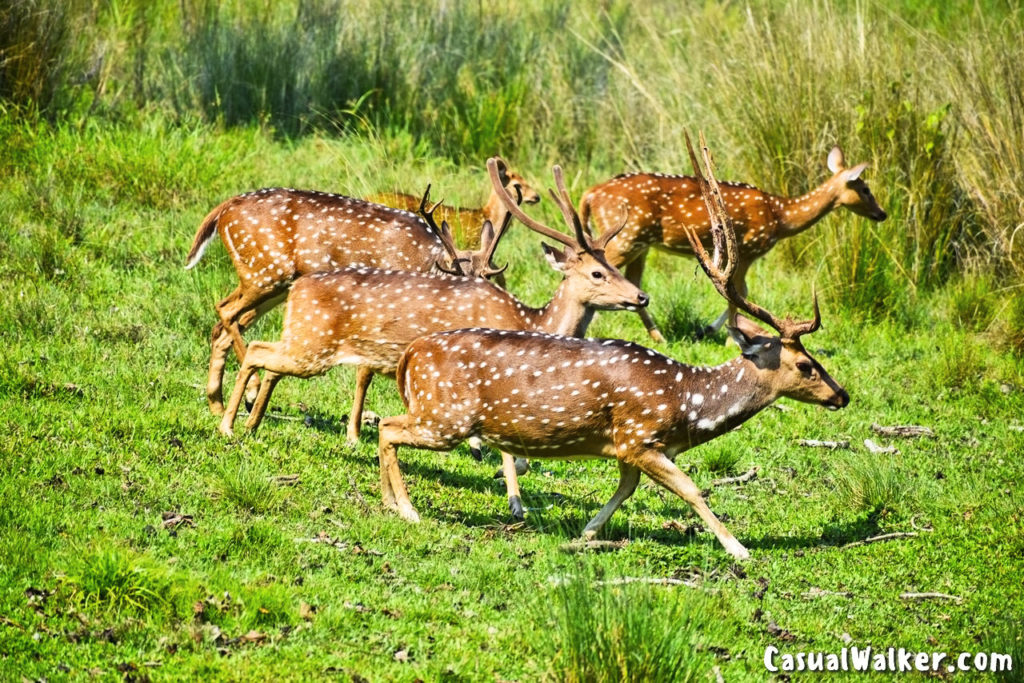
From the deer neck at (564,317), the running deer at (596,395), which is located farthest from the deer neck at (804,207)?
the running deer at (596,395)

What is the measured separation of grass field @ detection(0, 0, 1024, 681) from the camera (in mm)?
5742

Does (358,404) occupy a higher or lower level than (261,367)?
lower

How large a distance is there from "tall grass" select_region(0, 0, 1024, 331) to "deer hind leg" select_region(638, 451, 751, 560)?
4849 millimetres

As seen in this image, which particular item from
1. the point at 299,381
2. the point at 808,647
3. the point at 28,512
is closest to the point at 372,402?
the point at 299,381

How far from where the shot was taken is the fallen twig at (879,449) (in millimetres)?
8914

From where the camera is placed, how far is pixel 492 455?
880cm

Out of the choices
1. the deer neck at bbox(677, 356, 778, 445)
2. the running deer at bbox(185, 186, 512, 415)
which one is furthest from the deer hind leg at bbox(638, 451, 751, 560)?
the running deer at bbox(185, 186, 512, 415)

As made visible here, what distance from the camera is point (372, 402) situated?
30.8 ft

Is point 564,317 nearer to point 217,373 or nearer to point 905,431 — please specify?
point 217,373

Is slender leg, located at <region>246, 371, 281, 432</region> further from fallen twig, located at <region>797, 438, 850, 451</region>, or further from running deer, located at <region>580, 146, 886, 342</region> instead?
running deer, located at <region>580, 146, 886, 342</region>

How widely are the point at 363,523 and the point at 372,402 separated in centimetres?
252

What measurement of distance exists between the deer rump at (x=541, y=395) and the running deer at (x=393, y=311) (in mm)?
988

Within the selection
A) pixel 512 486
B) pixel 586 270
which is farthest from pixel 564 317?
pixel 512 486

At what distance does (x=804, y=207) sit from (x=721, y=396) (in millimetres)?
4801
